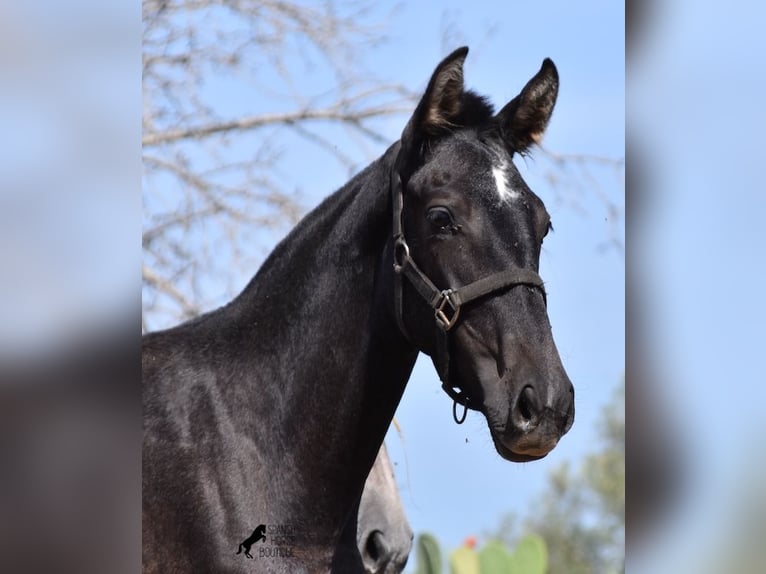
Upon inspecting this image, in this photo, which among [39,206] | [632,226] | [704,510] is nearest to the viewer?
[39,206]

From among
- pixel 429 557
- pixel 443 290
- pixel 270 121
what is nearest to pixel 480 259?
pixel 443 290

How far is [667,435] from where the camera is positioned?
7.26 feet

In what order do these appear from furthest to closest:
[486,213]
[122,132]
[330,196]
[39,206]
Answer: [330,196] → [486,213] → [122,132] → [39,206]

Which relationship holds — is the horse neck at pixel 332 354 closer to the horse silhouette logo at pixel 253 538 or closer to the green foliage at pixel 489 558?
the horse silhouette logo at pixel 253 538

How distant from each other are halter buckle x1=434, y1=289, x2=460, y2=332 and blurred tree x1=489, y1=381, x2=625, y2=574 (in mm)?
1850

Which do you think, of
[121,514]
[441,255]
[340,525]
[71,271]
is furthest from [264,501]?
[71,271]

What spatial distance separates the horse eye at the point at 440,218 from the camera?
9.30ft

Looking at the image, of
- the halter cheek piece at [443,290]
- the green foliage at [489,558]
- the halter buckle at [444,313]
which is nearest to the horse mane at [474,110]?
the halter cheek piece at [443,290]

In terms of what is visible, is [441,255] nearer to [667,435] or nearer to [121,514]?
[667,435]

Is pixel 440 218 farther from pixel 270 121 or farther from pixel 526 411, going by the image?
pixel 270 121

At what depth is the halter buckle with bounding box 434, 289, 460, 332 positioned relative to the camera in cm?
274

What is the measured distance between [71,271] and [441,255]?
4.54ft

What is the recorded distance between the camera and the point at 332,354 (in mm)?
2990

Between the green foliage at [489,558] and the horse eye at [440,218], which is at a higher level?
the horse eye at [440,218]
